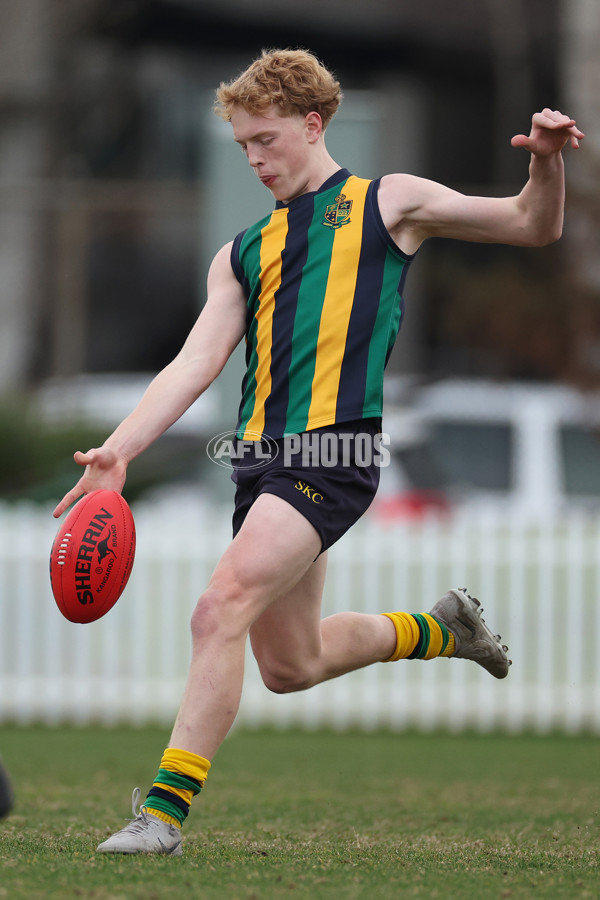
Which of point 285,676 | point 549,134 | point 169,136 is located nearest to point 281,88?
point 549,134

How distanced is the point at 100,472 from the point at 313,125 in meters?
1.23

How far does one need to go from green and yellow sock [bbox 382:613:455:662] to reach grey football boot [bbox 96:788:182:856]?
1.10m

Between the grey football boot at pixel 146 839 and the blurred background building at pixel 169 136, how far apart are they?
12407 mm

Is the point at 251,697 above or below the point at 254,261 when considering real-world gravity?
below

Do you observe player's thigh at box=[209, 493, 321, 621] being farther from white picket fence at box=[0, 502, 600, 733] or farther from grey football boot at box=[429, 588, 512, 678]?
white picket fence at box=[0, 502, 600, 733]

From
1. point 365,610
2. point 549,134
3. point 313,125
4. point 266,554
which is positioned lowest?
point 365,610

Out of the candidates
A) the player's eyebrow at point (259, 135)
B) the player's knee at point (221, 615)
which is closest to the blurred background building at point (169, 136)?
the player's eyebrow at point (259, 135)

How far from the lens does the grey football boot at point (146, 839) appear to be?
11.5 feet

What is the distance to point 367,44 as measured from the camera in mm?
20016

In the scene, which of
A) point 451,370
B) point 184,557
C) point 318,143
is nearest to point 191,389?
point 318,143

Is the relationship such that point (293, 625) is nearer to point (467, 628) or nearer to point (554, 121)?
point (467, 628)

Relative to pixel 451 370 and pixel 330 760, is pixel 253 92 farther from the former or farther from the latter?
pixel 451 370

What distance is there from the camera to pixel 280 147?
397 centimetres

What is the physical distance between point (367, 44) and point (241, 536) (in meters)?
17.6
